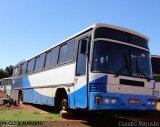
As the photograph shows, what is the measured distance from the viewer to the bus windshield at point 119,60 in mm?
11070

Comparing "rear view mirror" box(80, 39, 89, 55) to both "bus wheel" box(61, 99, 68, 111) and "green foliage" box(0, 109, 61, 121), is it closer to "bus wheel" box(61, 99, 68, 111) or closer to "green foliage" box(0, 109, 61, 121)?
"bus wheel" box(61, 99, 68, 111)

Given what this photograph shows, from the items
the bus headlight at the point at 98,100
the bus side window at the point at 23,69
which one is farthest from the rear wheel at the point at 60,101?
the bus side window at the point at 23,69

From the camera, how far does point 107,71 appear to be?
11.0 meters

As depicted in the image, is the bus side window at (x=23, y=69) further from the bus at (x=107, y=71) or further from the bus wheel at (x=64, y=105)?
the bus wheel at (x=64, y=105)

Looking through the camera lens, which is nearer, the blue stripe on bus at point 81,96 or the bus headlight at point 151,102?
→ the blue stripe on bus at point 81,96

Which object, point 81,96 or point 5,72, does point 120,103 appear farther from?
point 5,72

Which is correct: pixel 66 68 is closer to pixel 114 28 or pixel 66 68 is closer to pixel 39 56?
pixel 114 28

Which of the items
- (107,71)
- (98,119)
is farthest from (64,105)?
(107,71)

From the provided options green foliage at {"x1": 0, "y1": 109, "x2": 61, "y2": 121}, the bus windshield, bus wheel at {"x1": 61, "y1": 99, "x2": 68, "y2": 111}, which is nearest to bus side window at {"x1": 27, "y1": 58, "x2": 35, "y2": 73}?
green foliage at {"x1": 0, "y1": 109, "x2": 61, "y2": 121}

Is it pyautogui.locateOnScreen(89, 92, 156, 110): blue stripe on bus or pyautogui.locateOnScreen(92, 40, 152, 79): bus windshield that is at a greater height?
pyautogui.locateOnScreen(92, 40, 152, 79): bus windshield

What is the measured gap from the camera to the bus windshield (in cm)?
1107

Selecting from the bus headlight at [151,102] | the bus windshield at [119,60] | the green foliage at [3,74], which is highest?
the green foliage at [3,74]

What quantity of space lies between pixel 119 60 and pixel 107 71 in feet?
2.31

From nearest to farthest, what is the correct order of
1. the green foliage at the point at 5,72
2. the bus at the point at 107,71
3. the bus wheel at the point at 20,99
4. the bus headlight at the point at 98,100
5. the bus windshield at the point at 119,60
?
the bus headlight at the point at 98,100 → the bus at the point at 107,71 → the bus windshield at the point at 119,60 → the bus wheel at the point at 20,99 → the green foliage at the point at 5,72
